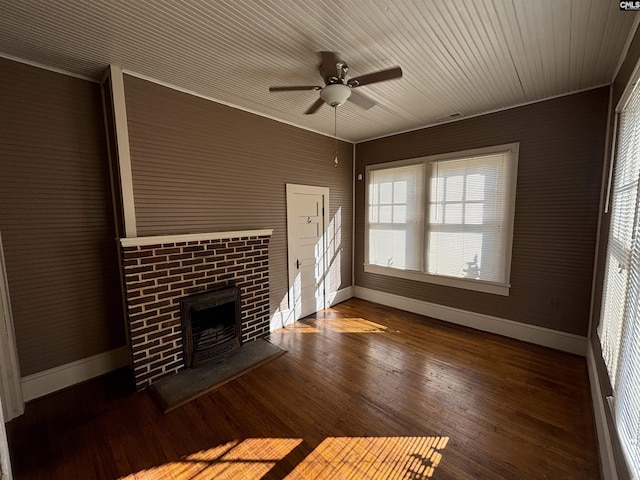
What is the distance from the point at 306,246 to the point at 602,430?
3345 mm

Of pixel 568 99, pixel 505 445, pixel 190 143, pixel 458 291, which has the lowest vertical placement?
pixel 505 445

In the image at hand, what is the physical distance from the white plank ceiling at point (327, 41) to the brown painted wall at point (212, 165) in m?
0.28

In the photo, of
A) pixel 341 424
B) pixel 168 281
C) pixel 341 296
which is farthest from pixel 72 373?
pixel 341 296

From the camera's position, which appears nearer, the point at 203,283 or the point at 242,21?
the point at 242,21

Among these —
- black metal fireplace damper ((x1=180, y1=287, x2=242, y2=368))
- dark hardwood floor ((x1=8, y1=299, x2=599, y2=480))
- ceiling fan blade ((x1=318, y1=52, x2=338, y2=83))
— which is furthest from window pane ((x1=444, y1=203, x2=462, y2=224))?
black metal fireplace damper ((x1=180, y1=287, x2=242, y2=368))

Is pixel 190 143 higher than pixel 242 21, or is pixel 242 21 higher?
pixel 242 21

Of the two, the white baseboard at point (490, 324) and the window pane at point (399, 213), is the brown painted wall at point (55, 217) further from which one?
the white baseboard at point (490, 324)

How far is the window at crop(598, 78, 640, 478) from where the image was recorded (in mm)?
1233

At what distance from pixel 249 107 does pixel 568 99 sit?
353 cm

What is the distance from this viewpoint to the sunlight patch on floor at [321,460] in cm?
166

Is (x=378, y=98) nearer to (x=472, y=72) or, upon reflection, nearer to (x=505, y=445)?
(x=472, y=72)

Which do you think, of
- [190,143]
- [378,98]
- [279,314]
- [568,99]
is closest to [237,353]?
[279,314]

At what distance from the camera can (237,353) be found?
3.05 meters

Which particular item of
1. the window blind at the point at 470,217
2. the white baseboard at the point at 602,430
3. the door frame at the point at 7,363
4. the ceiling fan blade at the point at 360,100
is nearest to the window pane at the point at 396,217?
the window blind at the point at 470,217
